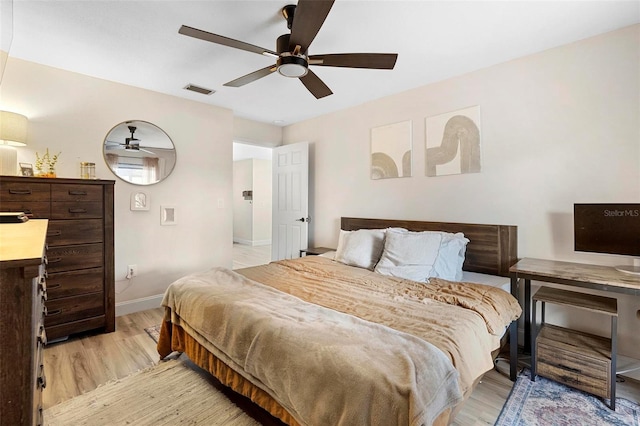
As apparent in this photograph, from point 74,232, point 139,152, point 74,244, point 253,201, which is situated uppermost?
point 139,152

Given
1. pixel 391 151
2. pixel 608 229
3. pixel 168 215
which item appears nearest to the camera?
pixel 608 229

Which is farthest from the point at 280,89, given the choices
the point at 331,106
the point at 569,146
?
the point at 569,146

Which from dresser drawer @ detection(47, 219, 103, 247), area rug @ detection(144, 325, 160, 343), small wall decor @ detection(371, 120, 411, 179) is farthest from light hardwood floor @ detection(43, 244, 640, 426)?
small wall decor @ detection(371, 120, 411, 179)

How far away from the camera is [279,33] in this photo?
7.54 feet

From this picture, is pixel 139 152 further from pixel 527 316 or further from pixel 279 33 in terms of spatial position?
pixel 527 316

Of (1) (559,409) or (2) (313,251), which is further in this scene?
(2) (313,251)

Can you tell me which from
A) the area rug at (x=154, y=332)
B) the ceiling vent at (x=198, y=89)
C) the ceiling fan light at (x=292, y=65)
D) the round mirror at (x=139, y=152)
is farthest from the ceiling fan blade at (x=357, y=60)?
the area rug at (x=154, y=332)

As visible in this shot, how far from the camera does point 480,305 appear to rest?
185 centimetres

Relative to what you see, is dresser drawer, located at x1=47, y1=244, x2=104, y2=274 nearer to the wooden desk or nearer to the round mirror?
the round mirror

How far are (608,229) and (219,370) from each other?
2.77m

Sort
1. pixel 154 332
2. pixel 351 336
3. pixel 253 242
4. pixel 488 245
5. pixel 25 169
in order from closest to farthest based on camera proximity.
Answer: pixel 351 336
pixel 25 169
pixel 488 245
pixel 154 332
pixel 253 242

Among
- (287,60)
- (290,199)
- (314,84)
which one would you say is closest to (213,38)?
(287,60)

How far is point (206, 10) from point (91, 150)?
2082 mm

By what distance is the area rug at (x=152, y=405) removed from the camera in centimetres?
174
